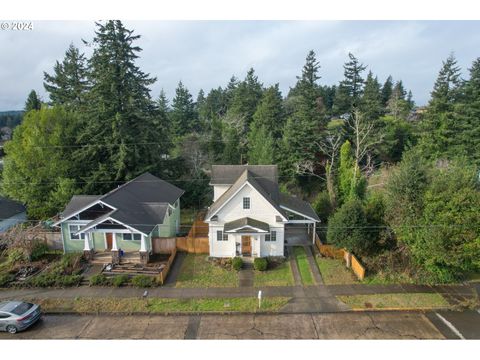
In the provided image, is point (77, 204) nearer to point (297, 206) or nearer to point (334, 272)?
point (297, 206)

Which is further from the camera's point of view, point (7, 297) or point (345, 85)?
point (345, 85)

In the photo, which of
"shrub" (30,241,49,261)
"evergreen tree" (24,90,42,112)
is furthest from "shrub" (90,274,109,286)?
"evergreen tree" (24,90,42,112)

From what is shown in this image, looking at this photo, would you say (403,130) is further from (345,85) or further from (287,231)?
(287,231)

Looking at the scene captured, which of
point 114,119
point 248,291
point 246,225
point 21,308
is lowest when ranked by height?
point 248,291

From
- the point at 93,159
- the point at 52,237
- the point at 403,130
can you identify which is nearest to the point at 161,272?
the point at 52,237

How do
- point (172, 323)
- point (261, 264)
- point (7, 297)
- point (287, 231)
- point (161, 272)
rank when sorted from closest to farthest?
point (172, 323), point (7, 297), point (161, 272), point (261, 264), point (287, 231)

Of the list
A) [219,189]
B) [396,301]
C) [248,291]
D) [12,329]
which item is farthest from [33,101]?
[396,301]
